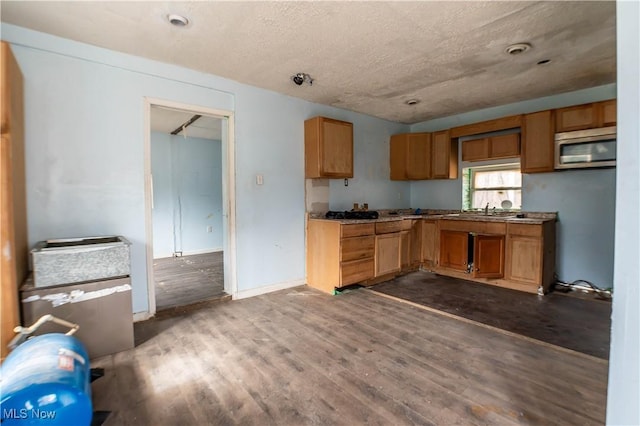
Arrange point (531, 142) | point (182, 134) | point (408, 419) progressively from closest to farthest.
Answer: point (408, 419), point (531, 142), point (182, 134)

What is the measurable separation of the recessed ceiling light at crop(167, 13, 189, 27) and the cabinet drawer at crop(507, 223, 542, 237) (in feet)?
13.4

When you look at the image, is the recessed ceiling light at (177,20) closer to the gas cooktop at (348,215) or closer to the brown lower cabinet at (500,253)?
the gas cooktop at (348,215)

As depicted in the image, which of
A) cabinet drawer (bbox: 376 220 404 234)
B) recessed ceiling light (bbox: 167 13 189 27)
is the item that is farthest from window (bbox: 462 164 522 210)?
recessed ceiling light (bbox: 167 13 189 27)

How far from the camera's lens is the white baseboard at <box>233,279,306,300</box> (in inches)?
136

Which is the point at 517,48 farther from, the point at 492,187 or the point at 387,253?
the point at 387,253

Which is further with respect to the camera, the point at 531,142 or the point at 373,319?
the point at 531,142

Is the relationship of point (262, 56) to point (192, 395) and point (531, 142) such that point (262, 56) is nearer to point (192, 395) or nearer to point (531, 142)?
point (192, 395)

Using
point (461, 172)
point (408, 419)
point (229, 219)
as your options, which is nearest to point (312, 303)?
point (229, 219)

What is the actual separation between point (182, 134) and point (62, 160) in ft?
12.3

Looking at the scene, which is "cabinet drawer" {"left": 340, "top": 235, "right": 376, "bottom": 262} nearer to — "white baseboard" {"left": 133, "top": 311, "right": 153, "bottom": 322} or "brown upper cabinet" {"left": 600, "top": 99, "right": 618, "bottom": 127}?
"white baseboard" {"left": 133, "top": 311, "right": 153, "bottom": 322}

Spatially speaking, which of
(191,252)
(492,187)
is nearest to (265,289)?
(191,252)

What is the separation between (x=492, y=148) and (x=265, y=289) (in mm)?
3832

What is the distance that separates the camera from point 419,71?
10.2 ft
